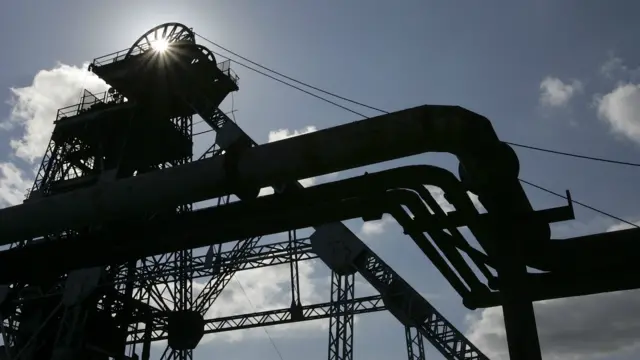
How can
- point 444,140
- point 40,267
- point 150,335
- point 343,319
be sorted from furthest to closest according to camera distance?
point 150,335 < point 343,319 < point 40,267 < point 444,140

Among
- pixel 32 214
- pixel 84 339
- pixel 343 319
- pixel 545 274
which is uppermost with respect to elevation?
pixel 343 319

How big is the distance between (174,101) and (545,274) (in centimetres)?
2579

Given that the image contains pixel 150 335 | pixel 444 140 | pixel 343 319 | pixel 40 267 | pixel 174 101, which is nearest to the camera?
pixel 444 140

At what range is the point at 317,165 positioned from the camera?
8586mm

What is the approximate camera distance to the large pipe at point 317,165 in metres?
8.15

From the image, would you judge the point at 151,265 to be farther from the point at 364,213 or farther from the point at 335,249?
the point at 364,213

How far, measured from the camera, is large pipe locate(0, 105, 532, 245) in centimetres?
815

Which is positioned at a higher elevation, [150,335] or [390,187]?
[150,335]

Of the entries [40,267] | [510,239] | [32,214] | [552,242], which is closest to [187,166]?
[32,214]

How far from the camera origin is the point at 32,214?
996cm

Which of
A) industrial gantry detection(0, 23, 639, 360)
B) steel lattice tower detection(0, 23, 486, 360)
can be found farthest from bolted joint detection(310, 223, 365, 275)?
industrial gantry detection(0, 23, 639, 360)

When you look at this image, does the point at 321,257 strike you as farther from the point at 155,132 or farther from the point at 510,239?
the point at 510,239

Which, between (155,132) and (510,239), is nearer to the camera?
(510,239)

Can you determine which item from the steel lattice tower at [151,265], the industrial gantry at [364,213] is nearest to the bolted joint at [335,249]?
the steel lattice tower at [151,265]
